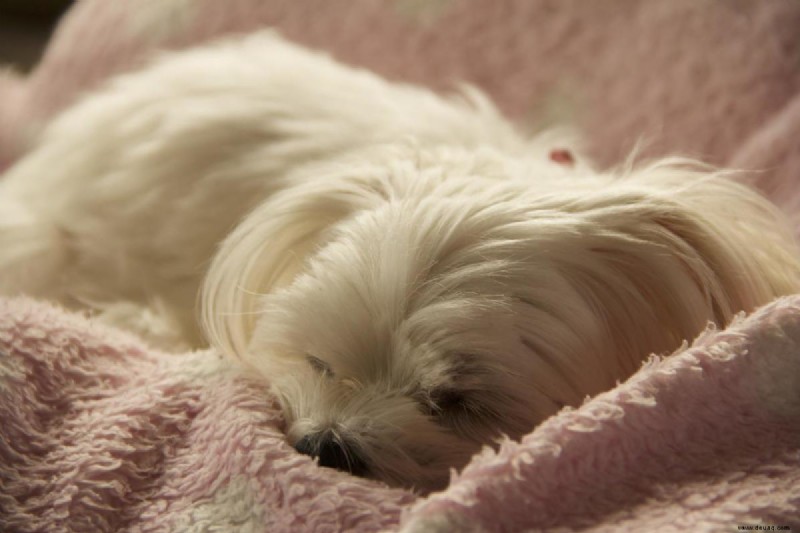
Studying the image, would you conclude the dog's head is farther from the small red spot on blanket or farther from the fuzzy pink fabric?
the small red spot on blanket

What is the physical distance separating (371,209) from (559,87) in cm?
84

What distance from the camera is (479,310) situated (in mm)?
974

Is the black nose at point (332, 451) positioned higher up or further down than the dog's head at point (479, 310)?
further down

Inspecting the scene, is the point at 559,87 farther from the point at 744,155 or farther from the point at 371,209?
the point at 371,209

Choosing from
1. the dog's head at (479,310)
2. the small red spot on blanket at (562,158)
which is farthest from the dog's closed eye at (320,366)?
the small red spot on blanket at (562,158)

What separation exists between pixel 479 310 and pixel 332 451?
0.22 m

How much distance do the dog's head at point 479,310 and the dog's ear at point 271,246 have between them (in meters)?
0.09

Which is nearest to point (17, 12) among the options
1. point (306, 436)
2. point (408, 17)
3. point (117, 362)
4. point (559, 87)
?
point (408, 17)

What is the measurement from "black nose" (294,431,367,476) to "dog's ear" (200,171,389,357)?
0.72 feet

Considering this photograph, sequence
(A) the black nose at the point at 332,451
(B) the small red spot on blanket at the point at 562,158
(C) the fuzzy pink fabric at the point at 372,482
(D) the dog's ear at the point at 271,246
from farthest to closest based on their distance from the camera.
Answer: (B) the small red spot on blanket at the point at 562,158
(D) the dog's ear at the point at 271,246
(A) the black nose at the point at 332,451
(C) the fuzzy pink fabric at the point at 372,482

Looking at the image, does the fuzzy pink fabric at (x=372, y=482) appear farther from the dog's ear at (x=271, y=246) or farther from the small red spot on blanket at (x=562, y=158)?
the small red spot on blanket at (x=562, y=158)

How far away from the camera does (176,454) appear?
0.96 meters

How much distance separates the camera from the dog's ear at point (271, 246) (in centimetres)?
118

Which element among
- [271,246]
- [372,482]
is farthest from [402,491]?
[271,246]
